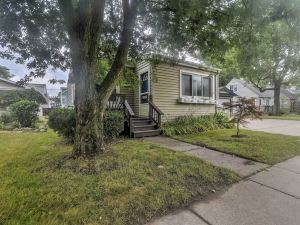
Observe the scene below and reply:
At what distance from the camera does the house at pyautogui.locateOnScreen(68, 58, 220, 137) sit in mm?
8055

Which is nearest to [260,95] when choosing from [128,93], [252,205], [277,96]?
[277,96]

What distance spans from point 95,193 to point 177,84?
24.5ft

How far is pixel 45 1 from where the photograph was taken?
15.8 ft

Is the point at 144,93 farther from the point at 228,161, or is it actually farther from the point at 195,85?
the point at 228,161

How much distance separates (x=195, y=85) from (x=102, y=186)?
8.40m

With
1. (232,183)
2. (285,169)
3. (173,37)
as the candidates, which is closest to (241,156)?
(285,169)

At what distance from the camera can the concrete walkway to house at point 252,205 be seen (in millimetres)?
2264

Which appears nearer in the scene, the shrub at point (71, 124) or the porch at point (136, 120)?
the shrub at point (71, 124)

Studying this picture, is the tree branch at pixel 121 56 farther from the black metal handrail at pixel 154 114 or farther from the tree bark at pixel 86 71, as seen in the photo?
the black metal handrail at pixel 154 114

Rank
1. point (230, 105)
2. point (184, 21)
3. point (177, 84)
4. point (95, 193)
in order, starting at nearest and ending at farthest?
point (95, 193), point (184, 21), point (230, 105), point (177, 84)

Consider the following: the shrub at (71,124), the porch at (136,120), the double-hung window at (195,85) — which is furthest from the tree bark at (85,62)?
the double-hung window at (195,85)

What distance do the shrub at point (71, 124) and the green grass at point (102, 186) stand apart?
1111 millimetres

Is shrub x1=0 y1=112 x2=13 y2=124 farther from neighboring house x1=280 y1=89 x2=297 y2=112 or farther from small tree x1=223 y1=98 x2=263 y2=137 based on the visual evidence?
neighboring house x1=280 y1=89 x2=297 y2=112

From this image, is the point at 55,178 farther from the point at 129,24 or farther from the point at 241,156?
the point at 241,156
